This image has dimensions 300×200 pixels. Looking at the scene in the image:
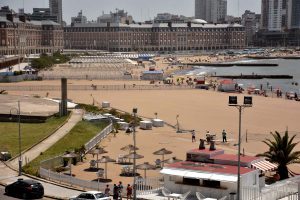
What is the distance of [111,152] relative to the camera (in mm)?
35531

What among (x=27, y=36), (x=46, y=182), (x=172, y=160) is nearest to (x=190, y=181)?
(x=46, y=182)

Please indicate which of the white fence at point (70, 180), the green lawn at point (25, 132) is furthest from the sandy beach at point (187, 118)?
the green lawn at point (25, 132)

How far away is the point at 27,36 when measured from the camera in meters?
165

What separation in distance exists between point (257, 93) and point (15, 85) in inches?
1383

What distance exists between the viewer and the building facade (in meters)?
149

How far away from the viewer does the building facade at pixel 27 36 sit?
149 m

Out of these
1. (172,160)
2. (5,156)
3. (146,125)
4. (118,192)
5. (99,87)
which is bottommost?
(99,87)

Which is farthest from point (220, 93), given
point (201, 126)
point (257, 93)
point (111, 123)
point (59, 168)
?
point (59, 168)

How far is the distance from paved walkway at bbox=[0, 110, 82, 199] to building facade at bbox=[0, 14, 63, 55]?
101490 millimetres

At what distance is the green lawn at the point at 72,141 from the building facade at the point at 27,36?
10090cm

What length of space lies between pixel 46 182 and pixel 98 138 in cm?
1249

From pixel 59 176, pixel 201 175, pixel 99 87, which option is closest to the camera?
pixel 201 175

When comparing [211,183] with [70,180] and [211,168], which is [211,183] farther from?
[70,180]

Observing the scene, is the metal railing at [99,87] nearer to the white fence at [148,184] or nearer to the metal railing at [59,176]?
the metal railing at [59,176]
